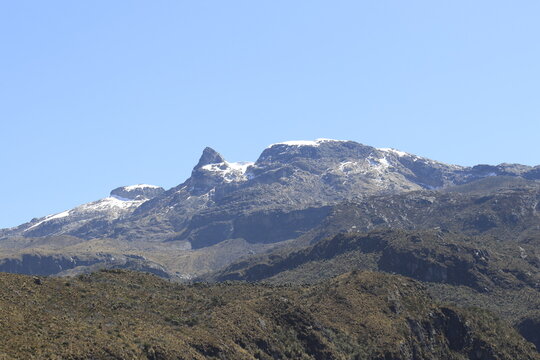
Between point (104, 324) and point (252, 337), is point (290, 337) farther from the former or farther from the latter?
point (104, 324)

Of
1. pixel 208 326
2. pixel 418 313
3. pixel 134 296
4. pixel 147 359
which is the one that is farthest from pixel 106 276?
pixel 418 313

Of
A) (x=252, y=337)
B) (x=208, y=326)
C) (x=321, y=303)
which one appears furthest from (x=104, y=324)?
(x=321, y=303)

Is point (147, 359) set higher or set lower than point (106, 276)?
lower

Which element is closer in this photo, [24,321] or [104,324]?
[24,321]

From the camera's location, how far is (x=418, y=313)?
19312 centimetres

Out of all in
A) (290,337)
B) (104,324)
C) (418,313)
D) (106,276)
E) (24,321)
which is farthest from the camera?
(418,313)

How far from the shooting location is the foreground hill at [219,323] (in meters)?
111

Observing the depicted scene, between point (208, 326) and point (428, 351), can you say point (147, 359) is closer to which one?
point (208, 326)

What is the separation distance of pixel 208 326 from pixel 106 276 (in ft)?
148

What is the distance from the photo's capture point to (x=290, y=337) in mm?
154875

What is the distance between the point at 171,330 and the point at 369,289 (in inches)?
3152

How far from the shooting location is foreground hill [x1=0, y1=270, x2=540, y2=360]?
111 m

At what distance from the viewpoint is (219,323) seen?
144 meters

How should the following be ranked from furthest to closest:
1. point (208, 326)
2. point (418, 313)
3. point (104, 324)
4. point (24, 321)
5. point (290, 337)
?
point (418, 313) → point (290, 337) → point (208, 326) → point (104, 324) → point (24, 321)
